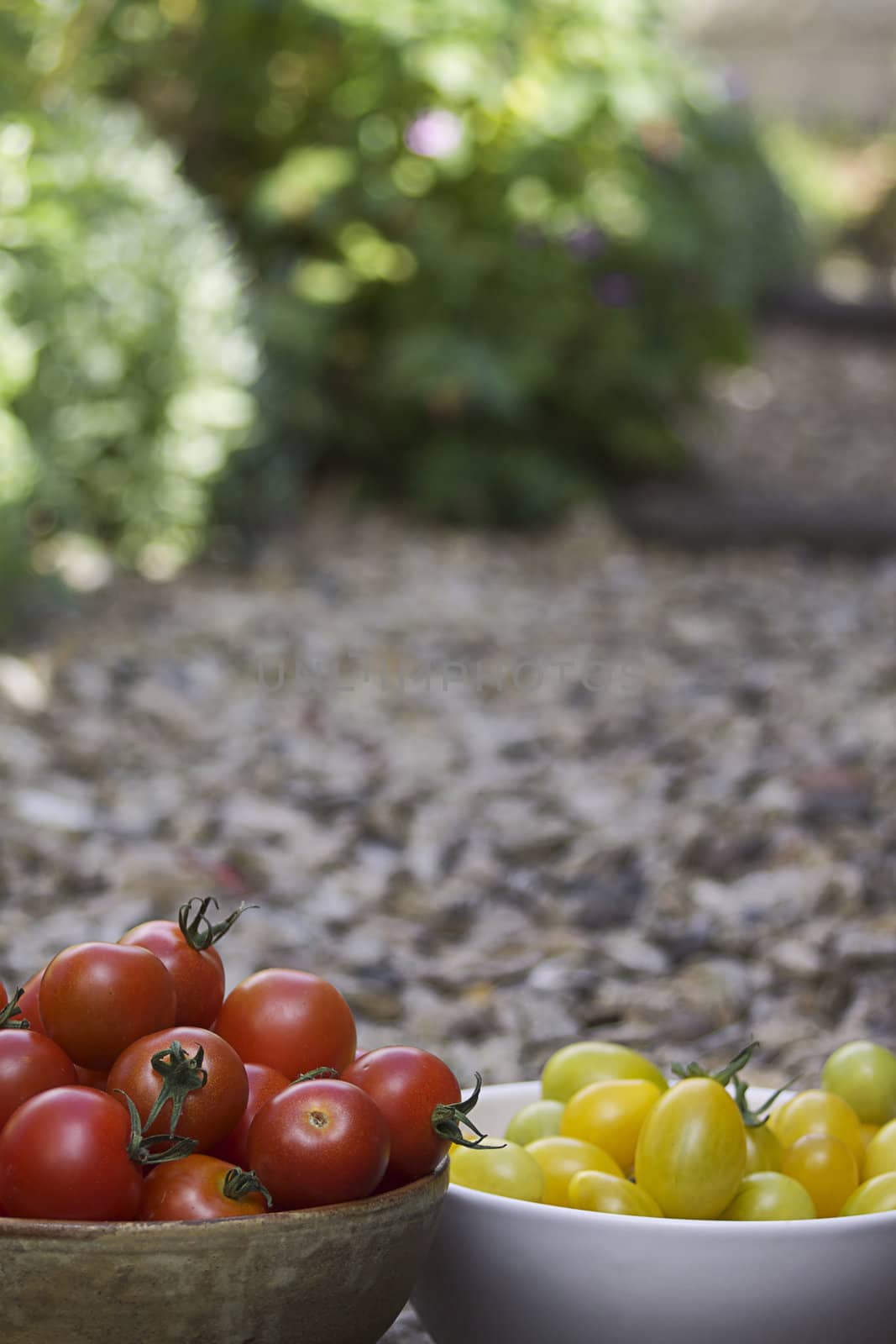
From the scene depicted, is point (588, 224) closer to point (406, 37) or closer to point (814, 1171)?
point (406, 37)

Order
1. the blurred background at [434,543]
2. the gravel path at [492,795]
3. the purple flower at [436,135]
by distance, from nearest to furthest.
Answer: the gravel path at [492,795], the blurred background at [434,543], the purple flower at [436,135]

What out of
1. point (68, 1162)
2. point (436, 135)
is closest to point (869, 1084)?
point (68, 1162)

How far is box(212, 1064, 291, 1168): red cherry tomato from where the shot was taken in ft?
3.60

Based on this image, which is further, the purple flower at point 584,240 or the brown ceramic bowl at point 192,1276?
the purple flower at point 584,240

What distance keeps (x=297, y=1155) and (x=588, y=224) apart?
186 inches

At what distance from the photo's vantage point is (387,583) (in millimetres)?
4668

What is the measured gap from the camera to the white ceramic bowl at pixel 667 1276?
112 cm

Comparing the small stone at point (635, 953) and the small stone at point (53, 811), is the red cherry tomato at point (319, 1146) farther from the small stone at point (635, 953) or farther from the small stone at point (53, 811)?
the small stone at point (53, 811)

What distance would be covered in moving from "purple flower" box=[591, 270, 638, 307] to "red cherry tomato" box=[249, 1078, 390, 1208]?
4.64 meters

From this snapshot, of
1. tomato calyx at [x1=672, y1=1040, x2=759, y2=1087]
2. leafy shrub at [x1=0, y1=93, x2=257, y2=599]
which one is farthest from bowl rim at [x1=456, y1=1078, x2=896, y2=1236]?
leafy shrub at [x1=0, y1=93, x2=257, y2=599]

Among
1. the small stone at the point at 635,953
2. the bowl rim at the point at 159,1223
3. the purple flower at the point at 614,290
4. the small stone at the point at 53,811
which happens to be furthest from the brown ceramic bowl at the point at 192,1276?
the purple flower at the point at 614,290

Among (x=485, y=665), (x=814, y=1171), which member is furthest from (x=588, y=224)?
(x=814, y=1171)

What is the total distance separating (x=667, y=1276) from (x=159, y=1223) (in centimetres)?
37

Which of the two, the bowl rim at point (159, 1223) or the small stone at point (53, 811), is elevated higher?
the bowl rim at point (159, 1223)
